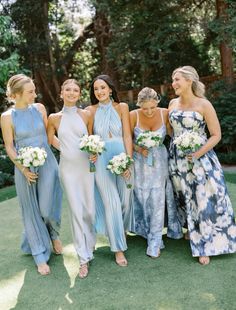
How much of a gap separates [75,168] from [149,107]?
42.0 inches

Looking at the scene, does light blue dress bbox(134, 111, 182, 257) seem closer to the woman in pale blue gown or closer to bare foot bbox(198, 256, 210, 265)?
bare foot bbox(198, 256, 210, 265)

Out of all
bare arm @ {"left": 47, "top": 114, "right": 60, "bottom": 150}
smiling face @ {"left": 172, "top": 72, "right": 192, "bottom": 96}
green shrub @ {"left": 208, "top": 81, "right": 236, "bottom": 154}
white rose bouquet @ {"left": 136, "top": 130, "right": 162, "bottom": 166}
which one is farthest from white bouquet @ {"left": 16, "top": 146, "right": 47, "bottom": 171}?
green shrub @ {"left": 208, "top": 81, "right": 236, "bottom": 154}

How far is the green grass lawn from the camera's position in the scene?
11.1 ft

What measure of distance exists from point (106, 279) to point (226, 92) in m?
9.21

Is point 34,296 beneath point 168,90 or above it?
beneath

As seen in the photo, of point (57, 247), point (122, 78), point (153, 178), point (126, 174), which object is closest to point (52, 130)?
point (126, 174)

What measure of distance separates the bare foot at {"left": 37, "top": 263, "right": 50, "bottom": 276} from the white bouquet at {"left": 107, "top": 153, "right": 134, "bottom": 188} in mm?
1324

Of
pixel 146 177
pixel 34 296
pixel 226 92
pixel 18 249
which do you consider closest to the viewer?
pixel 34 296

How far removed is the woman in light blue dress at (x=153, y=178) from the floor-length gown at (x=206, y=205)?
26 cm

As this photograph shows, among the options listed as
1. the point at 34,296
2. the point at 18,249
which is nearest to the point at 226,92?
the point at 18,249

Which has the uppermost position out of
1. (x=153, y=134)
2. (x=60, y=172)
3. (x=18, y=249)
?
(x=153, y=134)

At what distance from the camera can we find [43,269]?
4195 mm

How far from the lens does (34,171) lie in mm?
4184

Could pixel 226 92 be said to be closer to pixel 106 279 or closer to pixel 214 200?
pixel 214 200
